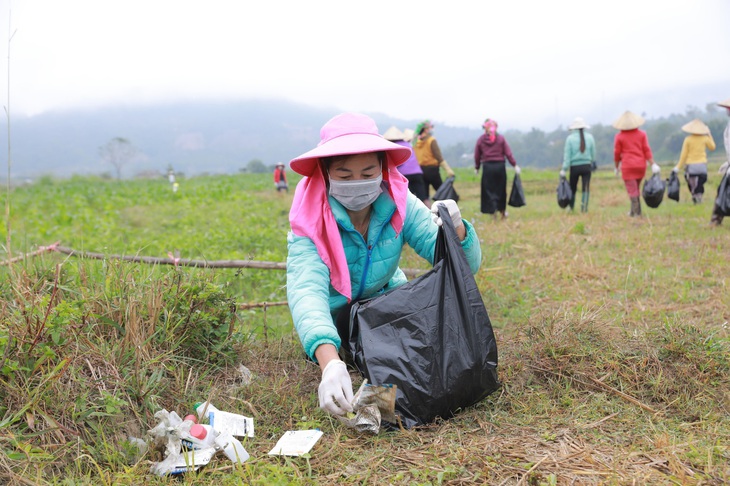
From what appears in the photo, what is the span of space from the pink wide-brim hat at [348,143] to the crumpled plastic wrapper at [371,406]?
0.88 meters

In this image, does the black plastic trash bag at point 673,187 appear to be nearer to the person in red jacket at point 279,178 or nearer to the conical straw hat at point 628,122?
the conical straw hat at point 628,122

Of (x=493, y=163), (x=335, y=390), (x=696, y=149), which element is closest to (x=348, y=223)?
(x=335, y=390)

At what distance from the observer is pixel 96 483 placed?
1.75m

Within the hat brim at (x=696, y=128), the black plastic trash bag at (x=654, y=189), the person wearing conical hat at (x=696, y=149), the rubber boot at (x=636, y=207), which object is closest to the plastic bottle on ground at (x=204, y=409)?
the black plastic trash bag at (x=654, y=189)

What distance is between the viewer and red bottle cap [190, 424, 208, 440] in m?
1.85

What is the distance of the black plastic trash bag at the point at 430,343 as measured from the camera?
2.00m

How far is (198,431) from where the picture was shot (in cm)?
185

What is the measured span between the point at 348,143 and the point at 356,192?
0.69 feet

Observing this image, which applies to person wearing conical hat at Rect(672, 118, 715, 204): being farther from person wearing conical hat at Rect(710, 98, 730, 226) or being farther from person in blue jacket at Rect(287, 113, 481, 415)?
person in blue jacket at Rect(287, 113, 481, 415)

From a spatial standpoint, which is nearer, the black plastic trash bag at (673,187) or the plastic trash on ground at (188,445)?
the plastic trash on ground at (188,445)

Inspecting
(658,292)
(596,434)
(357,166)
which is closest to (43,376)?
(357,166)

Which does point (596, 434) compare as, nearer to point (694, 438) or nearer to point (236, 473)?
point (694, 438)

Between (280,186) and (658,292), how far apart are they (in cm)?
1443

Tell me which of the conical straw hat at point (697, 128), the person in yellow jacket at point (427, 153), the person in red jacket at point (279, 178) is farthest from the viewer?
the person in red jacket at point (279, 178)
